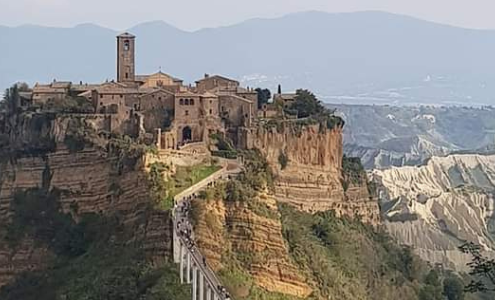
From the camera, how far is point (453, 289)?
47594mm

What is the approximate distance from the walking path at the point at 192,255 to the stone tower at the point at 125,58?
998 centimetres

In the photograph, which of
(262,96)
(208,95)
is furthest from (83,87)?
(262,96)

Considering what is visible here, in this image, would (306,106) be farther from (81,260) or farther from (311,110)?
(81,260)

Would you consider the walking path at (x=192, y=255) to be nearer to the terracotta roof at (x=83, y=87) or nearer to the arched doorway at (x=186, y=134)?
the arched doorway at (x=186, y=134)

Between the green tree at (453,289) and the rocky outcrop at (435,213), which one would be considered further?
the rocky outcrop at (435,213)

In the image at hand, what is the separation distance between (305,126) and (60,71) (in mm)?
119817

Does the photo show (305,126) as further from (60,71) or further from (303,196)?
(60,71)

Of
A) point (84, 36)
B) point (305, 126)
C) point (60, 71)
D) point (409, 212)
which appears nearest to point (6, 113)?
point (305, 126)

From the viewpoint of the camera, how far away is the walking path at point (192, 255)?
93.3ft

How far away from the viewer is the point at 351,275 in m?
40.7

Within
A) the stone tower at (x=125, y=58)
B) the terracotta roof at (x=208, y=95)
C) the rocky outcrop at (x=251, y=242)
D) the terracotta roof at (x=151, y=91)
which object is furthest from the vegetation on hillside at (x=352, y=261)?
the stone tower at (x=125, y=58)

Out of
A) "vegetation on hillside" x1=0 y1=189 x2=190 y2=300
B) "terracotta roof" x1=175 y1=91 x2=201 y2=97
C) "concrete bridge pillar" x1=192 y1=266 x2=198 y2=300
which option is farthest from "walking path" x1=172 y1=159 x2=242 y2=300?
"terracotta roof" x1=175 y1=91 x2=201 y2=97

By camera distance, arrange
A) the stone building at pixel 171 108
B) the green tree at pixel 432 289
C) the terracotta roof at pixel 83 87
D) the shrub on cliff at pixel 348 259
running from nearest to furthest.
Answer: the shrub on cliff at pixel 348 259 < the stone building at pixel 171 108 < the terracotta roof at pixel 83 87 < the green tree at pixel 432 289

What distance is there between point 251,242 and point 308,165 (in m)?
10.1
